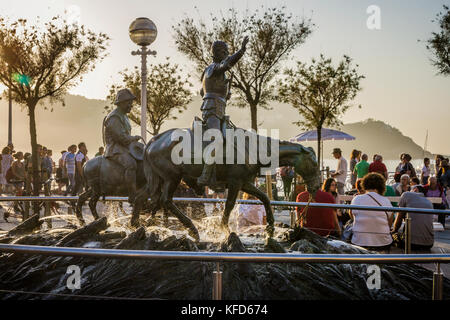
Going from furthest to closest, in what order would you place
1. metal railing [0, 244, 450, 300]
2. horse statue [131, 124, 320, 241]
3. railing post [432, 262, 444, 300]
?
horse statue [131, 124, 320, 241], railing post [432, 262, 444, 300], metal railing [0, 244, 450, 300]

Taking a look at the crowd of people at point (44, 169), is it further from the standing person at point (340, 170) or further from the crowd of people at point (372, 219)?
the crowd of people at point (372, 219)

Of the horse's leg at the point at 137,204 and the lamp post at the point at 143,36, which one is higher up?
the lamp post at the point at 143,36

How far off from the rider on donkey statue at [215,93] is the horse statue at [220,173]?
186 millimetres

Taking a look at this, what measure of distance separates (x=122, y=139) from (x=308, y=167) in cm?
321

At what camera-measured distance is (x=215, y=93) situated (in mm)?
7312

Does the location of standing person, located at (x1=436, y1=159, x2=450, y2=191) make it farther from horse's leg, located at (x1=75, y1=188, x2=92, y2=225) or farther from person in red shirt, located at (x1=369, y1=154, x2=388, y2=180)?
Answer: horse's leg, located at (x1=75, y1=188, x2=92, y2=225)

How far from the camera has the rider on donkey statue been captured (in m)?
7.03

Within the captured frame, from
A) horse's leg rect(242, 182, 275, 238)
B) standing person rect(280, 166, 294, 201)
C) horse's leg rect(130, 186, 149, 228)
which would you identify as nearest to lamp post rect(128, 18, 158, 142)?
horse's leg rect(130, 186, 149, 228)

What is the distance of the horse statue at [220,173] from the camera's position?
713 centimetres

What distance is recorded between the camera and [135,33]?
1283 centimetres

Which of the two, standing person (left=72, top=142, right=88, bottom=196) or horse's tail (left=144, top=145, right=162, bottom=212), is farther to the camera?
standing person (left=72, top=142, right=88, bottom=196)

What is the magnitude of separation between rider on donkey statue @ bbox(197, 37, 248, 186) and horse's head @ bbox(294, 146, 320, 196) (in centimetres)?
117

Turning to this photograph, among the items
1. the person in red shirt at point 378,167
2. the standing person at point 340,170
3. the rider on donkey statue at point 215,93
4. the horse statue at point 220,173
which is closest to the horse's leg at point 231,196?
the horse statue at point 220,173

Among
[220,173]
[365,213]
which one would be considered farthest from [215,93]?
[365,213]
